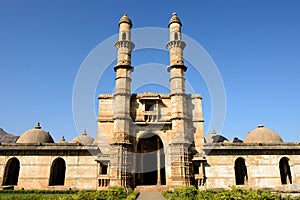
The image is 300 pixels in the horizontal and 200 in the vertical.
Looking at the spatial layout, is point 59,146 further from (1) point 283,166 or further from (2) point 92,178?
(1) point 283,166

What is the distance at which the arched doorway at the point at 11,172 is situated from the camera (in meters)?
24.1

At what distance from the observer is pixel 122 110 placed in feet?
82.8

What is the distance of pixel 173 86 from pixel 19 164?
1886 cm

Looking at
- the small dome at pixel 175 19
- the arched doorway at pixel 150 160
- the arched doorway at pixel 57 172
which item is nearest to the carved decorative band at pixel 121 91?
the arched doorway at pixel 150 160

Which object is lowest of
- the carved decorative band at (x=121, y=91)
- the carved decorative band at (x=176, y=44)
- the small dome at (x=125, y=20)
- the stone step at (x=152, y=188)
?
the stone step at (x=152, y=188)

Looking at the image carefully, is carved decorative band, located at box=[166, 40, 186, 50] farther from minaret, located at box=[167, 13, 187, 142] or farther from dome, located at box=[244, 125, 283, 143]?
dome, located at box=[244, 125, 283, 143]

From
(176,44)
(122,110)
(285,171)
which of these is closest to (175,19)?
(176,44)

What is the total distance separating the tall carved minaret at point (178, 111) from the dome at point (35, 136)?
15.5m

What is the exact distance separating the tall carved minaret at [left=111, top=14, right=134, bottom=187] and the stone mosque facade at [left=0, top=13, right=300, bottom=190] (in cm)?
9

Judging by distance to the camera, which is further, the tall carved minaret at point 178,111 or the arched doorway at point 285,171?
the arched doorway at point 285,171

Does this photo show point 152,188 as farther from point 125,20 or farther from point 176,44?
point 125,20

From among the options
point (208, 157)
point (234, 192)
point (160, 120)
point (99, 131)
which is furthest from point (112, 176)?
point (234, 192)

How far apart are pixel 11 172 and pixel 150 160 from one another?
15123 mm

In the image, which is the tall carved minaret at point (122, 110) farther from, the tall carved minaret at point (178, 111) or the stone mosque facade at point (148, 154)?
the tall carved minaret at point (178, 111)
